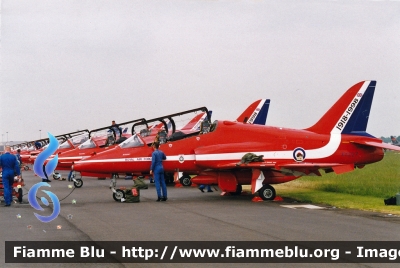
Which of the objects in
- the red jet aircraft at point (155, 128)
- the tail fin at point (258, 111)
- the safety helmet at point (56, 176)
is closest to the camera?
the red jet aircraft at point (155, 128)

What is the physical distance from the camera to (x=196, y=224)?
1105 centimetres

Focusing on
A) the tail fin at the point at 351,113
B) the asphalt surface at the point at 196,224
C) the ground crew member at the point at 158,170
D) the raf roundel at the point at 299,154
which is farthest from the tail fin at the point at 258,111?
the asphalt surface at the point at 196,224

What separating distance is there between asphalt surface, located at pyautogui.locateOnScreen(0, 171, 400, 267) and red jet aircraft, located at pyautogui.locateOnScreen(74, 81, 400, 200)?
4.49 ft

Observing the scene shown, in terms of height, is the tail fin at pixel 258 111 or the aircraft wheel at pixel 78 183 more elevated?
the tail fin at pixel 258 111

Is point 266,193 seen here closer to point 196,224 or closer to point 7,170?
point 196,224

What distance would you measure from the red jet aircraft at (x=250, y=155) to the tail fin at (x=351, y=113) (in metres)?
0.34

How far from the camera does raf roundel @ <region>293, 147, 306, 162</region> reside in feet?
58.5

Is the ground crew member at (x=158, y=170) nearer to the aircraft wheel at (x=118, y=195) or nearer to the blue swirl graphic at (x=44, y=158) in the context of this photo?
the aircraft wheel at (x=118, y=195)

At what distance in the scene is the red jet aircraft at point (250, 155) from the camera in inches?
672

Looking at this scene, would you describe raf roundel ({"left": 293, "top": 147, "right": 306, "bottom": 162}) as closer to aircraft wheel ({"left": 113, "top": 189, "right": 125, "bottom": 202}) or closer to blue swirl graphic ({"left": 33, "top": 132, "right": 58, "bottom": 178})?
aircraft wheel ({"left": 113, "top": 189, "right": 125, "bottom": 202})

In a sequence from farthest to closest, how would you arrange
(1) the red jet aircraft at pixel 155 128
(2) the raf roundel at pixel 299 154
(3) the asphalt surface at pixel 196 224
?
(1) the red jet aircraft at pixel 155 128 → (2) the raf roundel at pixel 299 154 → (3) the asphalt surface at pixel 196 224

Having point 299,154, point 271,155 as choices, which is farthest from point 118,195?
point 299,154

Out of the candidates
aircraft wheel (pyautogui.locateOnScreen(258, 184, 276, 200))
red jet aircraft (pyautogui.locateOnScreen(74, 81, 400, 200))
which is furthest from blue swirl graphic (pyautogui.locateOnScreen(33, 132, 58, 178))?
aircraft wheel (pyautogui.locateOnScreen(258, 184, 276, 200))

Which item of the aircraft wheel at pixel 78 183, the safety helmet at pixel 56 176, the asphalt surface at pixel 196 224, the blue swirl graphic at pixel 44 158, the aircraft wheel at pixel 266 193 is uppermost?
the blue swirl graphic at pixel 44 158
